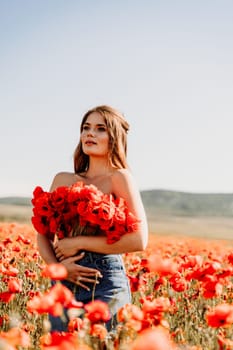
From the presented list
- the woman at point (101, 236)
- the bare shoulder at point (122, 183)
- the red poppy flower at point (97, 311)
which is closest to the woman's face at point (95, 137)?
the woman at point (101, 236)

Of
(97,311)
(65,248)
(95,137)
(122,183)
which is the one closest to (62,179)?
(95,137)

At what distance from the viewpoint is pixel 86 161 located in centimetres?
404

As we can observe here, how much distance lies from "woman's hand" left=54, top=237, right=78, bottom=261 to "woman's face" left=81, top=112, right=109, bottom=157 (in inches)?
26.4

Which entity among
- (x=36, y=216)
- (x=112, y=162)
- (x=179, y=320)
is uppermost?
(x=112, y=162)

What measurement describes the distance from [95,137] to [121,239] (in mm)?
765

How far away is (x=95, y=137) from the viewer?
3736mm

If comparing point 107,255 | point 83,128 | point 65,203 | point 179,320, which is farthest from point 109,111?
point 179,320

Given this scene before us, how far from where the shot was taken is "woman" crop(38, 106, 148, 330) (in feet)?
10.9

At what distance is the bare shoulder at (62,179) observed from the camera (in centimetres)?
387

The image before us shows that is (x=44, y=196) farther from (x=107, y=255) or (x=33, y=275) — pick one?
(x=33, y=275)

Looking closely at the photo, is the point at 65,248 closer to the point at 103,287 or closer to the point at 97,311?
the point at 103,287

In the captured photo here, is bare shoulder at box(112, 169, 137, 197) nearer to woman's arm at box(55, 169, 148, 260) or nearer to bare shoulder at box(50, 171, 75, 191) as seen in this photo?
woman's arm at box(55, 169, 148, 260)

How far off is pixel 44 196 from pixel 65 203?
0.15 m

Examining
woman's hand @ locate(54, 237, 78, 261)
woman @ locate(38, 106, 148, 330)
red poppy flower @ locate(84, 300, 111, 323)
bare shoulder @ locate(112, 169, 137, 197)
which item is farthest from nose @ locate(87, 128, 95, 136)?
red poppy flower @ locate(84, 300, 111, 323)
